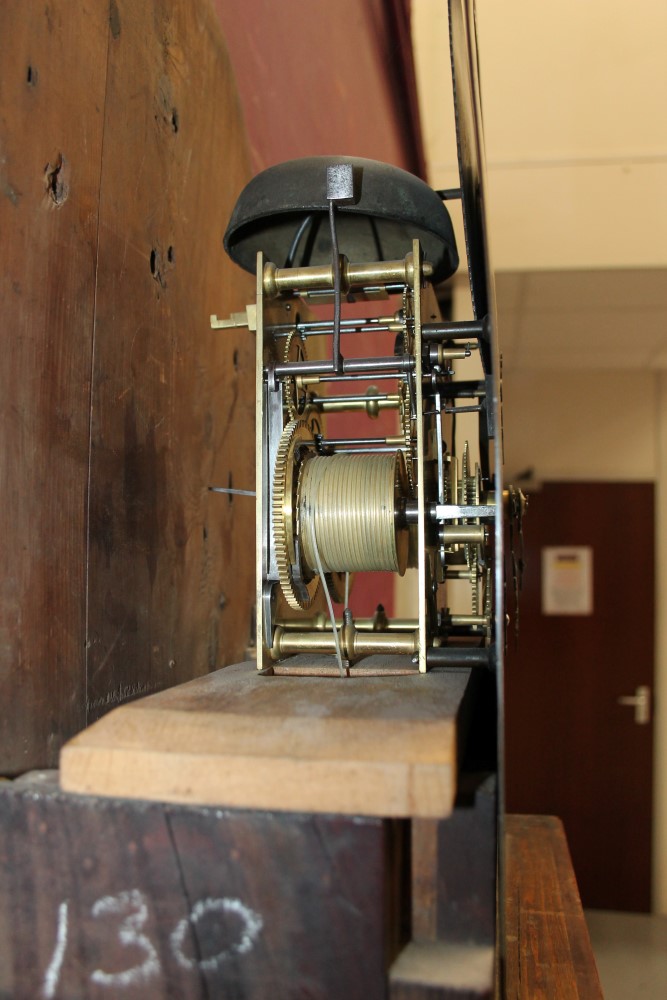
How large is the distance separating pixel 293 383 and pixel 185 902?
1.91 ft

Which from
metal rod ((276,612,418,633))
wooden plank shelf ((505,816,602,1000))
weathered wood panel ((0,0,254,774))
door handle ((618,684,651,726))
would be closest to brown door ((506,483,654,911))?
door handle ((618,684,651,726))

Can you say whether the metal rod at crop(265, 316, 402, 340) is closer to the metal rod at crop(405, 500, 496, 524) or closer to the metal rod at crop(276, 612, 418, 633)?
the metal rod at crop(405, 500, 496, 524)

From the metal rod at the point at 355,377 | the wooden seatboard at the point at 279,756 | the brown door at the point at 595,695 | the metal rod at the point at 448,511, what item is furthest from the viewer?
the brown door at the point at 595,695

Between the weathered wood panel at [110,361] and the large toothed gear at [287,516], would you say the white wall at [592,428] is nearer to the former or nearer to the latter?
the weathered wood panel at [110,361]

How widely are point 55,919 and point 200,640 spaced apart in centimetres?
52

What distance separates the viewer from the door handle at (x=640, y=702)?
13.0 feet

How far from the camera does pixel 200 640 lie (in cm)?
114

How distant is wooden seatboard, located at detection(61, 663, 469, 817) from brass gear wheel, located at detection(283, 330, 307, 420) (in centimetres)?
40

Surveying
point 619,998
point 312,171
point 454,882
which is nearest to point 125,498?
point 312,171

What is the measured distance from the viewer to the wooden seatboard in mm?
583

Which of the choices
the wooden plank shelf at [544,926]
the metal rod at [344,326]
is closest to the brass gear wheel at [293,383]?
the metal rod at [344,326]

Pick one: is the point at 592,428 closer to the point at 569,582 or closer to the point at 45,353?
the point at 569,582

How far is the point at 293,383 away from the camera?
38.8 inches

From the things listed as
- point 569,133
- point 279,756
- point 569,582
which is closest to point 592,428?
point 569,582
